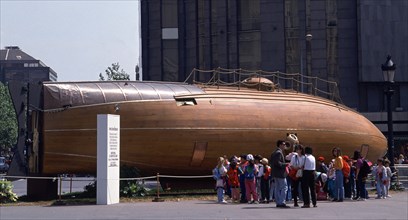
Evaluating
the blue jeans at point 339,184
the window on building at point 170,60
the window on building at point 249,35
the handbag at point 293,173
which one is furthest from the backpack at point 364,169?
the window on building at point 170,60

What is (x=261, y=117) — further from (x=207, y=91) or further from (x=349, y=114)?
(x=349, y=114)

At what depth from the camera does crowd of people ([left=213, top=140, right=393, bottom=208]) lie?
69.7 ft

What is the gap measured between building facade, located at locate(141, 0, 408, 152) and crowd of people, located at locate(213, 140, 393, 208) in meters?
34.7

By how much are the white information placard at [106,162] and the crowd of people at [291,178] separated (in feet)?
10.4

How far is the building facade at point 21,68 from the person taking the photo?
175 metres

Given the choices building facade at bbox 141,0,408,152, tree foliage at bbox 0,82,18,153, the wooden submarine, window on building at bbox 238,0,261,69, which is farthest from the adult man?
tree foliage at bbox 0,82,18,153

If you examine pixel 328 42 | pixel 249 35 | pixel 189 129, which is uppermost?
pixel 249 35

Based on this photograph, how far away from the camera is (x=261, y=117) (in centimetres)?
2817

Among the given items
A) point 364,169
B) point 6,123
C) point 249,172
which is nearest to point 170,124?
point 249,172

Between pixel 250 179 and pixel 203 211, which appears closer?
pixel 203 211

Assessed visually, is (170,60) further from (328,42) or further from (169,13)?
(328,42)

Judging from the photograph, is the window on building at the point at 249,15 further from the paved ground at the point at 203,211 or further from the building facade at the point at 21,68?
the building facade at the point at 21,68

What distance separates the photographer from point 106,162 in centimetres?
2317

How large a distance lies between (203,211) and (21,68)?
162221mm
